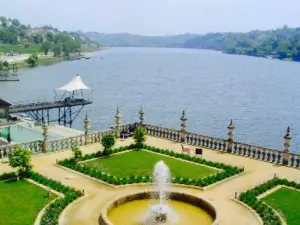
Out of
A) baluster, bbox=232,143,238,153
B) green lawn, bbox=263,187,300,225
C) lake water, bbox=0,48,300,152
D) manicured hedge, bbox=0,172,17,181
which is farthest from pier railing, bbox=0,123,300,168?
lake water, bbox=0,48,300,152

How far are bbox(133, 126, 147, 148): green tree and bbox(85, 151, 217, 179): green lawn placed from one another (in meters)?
1.67

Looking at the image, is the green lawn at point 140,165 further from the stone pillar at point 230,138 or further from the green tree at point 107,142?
the stone pillar at point 230,138

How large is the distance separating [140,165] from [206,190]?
6364 millimetres

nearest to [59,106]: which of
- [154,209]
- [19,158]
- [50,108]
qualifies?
[50,108]

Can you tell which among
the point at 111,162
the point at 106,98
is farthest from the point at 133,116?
the point at 111,162

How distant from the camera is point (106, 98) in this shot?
90.2 meters

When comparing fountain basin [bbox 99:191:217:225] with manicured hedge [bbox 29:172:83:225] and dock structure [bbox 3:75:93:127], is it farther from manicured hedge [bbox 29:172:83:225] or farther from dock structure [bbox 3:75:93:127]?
dock structure [bbox 3:75:93:127]

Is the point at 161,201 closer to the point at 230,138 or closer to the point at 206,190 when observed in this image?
the point at 206,190

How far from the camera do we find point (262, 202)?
2408cm

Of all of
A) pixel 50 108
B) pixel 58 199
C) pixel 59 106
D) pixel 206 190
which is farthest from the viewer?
pixel 59 106

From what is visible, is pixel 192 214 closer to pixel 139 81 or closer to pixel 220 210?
pixel 220 210

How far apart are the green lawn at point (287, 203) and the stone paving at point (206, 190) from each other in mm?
1726

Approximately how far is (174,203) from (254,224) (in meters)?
4.84

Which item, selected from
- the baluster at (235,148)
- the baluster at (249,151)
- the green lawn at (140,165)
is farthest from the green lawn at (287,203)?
the baluster at (235,148)
